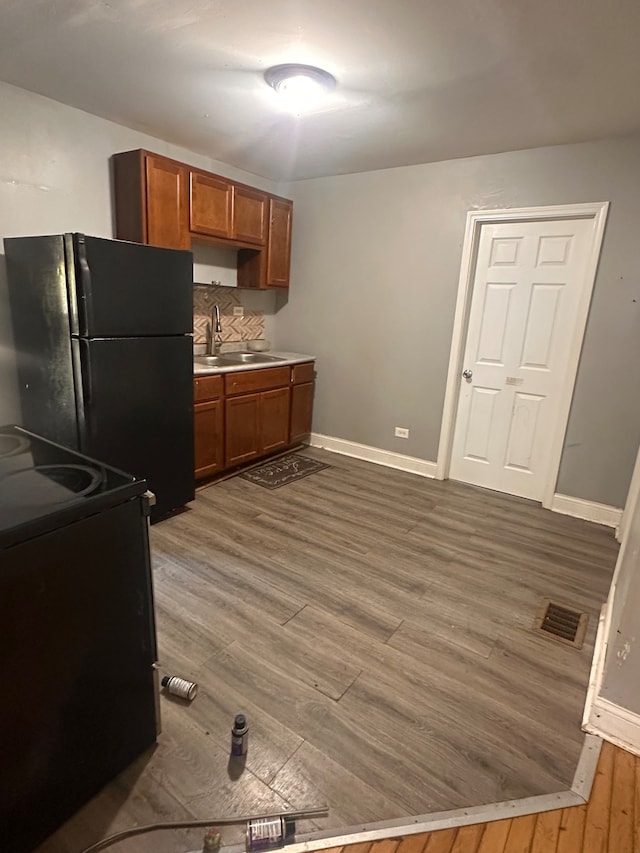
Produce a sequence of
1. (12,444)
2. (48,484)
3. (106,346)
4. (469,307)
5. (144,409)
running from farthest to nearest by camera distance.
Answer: (469,307) < (144,409) < (106,346) < (12,444) < (48,484)

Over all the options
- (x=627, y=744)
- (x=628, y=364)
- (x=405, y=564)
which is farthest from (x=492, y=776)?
(x=628, y=364)

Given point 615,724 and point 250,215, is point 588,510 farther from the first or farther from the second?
point 250,215

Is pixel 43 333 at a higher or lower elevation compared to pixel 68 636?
higher

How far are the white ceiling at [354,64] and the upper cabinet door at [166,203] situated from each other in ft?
0.86

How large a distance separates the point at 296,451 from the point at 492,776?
323 cm

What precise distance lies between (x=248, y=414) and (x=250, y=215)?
164 centimetres

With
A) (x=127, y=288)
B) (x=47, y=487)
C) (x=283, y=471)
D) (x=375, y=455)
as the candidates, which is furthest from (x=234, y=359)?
(x=47, y=487)

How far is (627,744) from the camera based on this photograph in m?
1.55

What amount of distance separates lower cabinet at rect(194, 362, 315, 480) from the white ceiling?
5.52 ft

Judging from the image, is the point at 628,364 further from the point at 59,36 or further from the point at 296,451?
the point at 59,36

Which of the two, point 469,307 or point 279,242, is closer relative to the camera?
point 469,307

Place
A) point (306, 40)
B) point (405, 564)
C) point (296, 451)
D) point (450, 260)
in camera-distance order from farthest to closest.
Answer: point (296, 451) → point (450, 260) → point (405, 564) → point (306, 40)

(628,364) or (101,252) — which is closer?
(101,252)

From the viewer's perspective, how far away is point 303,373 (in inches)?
167
